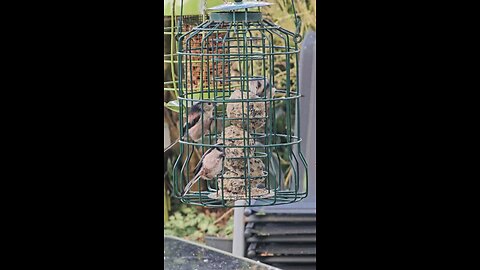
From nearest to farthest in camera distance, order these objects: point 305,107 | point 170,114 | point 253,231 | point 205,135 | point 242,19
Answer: point 242,19, point 205,135, point 253,231, point 305,107, point 170,114

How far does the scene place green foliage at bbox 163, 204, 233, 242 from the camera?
5500mm

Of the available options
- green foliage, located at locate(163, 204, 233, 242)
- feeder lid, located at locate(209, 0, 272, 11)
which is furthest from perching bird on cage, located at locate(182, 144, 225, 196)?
green foliage, located at locate(163, 204, 233, 242)

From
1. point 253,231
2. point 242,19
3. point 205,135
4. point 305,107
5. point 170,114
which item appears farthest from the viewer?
point 170,114

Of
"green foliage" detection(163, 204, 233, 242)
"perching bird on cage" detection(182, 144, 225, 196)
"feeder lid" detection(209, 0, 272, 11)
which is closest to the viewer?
"feeder lid" detection(209, 0, 272, 11)

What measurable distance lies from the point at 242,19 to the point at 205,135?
0.38 metres

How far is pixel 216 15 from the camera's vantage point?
244 centimetres

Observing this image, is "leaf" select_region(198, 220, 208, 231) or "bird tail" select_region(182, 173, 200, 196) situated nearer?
"bird tail" select_region(182, 173, 200, 196)

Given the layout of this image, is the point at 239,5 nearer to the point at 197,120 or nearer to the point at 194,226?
the point at 197,120

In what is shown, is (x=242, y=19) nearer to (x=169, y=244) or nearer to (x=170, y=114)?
(x=169, y=244)

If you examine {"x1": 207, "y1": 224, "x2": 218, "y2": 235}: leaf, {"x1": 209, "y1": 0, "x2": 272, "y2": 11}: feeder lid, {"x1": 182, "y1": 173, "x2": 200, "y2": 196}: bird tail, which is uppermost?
{"x1": 209, "y1": 0, "x2": 272, "y2": 11}: feeder lid

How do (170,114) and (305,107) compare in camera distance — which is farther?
(170,114)

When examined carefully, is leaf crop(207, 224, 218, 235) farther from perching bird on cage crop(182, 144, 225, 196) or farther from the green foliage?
perching bird on cage crop(182, 144, 225, 196)

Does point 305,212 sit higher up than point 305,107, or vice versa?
point 305,107

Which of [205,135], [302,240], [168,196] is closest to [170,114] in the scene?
[168,196]
